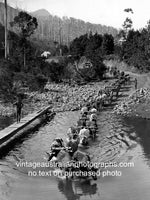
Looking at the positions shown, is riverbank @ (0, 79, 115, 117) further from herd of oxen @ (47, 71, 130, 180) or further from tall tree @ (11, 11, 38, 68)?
tall tree @ (11, 11, 38, 68)

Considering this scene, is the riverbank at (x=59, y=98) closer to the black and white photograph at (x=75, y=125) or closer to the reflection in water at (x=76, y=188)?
the black and white photograph at (x=75, y=125)

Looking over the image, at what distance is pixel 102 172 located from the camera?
17188 mm

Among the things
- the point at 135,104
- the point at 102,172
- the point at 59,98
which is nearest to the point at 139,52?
the point at 59,98

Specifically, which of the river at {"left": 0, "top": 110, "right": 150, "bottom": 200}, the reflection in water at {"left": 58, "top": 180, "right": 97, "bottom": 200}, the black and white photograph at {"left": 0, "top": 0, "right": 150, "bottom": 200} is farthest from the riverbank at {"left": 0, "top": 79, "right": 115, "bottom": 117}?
the reflection in water at {"left": 58, "top": 180, "right": 97, "bottom": 200}

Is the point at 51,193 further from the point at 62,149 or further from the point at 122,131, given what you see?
the point at 122,131

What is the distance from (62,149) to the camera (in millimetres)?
18172

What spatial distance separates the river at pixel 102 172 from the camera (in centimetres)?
1443

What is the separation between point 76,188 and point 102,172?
2.40 m

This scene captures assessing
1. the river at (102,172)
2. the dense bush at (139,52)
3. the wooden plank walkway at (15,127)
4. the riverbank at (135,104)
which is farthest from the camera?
the dense bush at (139,52)

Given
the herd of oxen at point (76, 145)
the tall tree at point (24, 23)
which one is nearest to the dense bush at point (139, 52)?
the tall tree at point (24, 23)

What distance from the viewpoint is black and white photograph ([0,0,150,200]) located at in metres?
15.6

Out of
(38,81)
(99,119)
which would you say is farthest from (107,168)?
(38,81)

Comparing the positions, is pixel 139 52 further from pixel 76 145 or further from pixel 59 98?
pixel 76 145

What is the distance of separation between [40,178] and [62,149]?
7.22 feet
